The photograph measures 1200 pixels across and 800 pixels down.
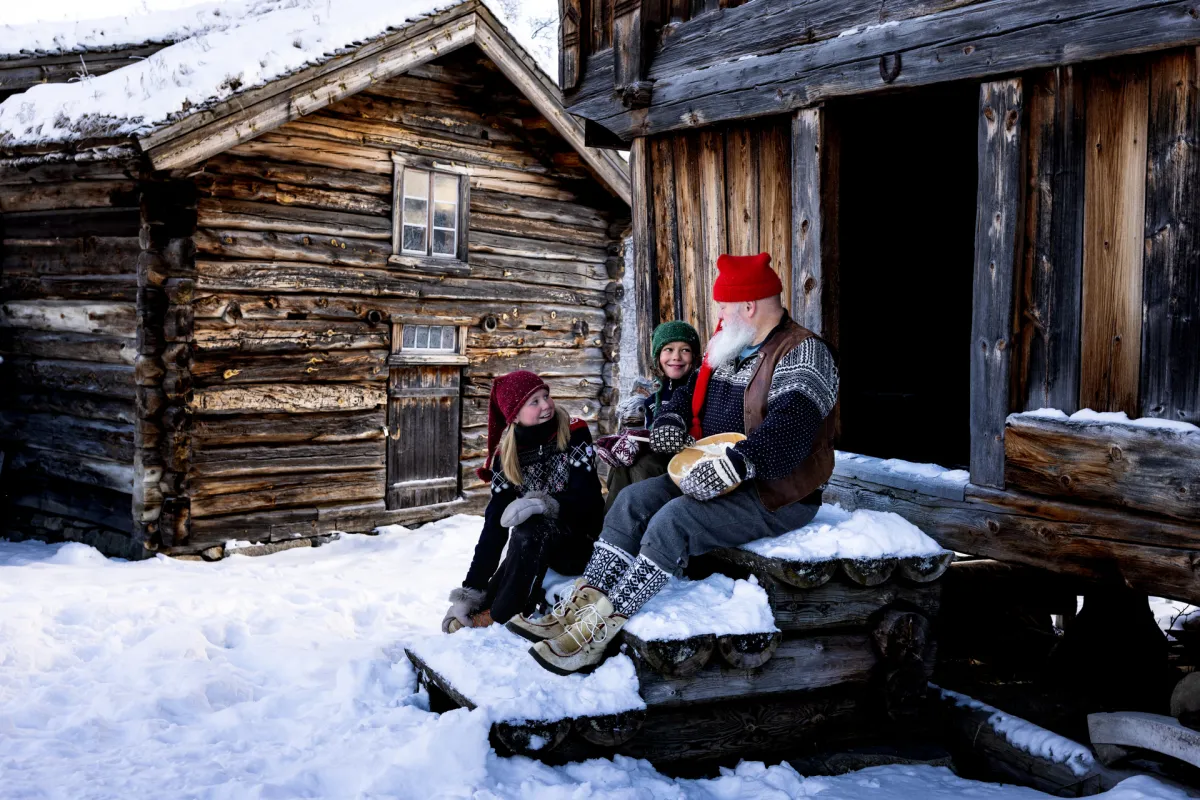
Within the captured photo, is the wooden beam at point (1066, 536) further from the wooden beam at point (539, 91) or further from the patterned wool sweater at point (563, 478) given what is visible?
the wooden beam at point (539, 91)

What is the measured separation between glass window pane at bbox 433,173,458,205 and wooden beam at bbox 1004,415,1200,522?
7259 millimetres

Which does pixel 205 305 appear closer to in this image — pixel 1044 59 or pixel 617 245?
pixel 617 245

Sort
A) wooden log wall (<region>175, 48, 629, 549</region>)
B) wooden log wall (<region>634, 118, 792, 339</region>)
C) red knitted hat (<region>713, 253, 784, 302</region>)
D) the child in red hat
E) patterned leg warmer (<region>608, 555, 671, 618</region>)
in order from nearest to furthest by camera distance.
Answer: patterned leg warmer (<region>608, 555, 671, 618</region>)
red knitted hat (<region>713, 253, 784, 302</region>)
the child in red hat
wooden log wall (<region>634, 118, 792, 339</region>)
wooden log wall (<region>175, 48, 629, 549</region>)

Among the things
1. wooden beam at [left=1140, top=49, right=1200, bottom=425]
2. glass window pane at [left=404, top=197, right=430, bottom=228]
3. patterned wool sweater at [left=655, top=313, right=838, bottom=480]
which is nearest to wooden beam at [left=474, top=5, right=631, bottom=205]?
glass window pane at [left=404, top=197, right=430, bottom=228]

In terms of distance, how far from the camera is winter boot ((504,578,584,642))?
4.13 metres

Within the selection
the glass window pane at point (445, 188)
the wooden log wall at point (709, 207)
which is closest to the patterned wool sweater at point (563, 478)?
the wooden log wall at point (709, 207)

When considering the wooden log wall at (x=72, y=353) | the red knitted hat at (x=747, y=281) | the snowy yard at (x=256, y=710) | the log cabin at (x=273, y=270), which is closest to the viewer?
the snowy yard at (x=256, y=710)

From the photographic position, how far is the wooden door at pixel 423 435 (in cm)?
1009

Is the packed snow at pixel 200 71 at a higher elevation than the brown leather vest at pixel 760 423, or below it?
higher

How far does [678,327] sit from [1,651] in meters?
4.03

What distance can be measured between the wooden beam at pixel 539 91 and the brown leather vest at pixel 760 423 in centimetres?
650

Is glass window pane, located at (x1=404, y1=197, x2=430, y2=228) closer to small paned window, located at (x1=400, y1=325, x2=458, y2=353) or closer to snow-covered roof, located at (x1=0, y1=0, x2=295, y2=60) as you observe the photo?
small paned window, located at (x1=400, y1=325, x2=458, y2=353)

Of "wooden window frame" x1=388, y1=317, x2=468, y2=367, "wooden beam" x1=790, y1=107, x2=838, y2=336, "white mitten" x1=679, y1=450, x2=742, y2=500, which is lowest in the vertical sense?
"white mitten" x1=679, y1=450, x2=742, y2=500

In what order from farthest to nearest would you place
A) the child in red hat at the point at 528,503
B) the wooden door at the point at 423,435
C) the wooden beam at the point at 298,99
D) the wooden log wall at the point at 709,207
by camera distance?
1. the wooden door at the point at 423,435
2. the wooden beam at the point at 298,99
3. the wooden log wall at the point at 709,207
4. the child in red hat at the point at 528,503
